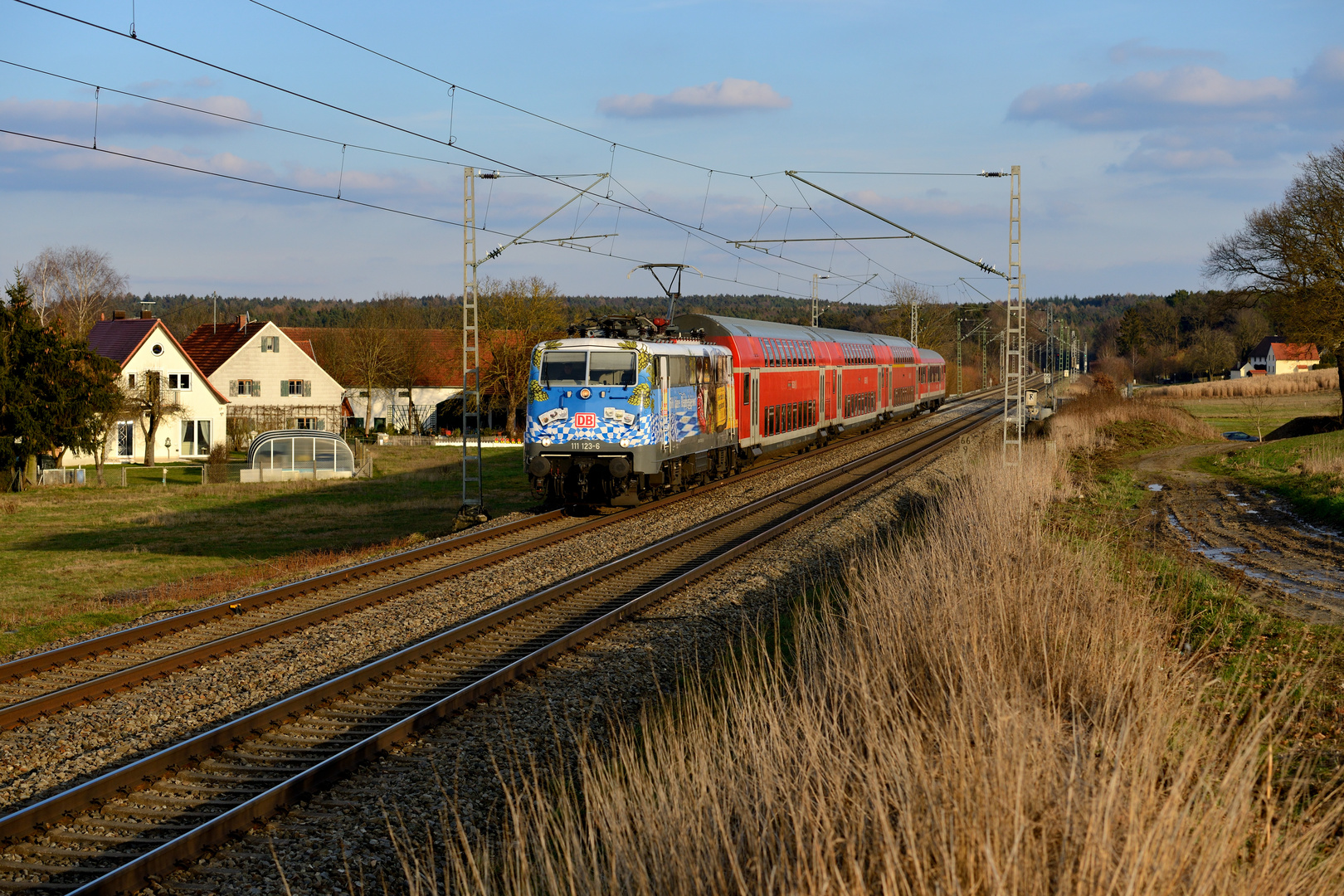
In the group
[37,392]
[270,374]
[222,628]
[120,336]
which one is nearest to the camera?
[222,628]

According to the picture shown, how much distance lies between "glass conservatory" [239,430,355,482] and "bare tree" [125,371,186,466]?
421 inches

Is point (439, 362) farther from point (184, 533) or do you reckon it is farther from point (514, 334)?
point (184, 533)

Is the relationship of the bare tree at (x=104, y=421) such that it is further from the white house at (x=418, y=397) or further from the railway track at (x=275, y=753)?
the white house at (x=418, y=397)

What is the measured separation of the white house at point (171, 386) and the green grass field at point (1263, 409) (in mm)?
47990

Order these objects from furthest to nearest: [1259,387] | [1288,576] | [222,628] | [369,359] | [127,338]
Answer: [1259,387] → [369,359] → [127,338] → [1288,576] → [222,628]

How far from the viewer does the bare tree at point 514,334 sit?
61.3 meters

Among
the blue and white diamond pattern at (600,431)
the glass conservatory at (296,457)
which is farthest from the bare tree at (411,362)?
the blue and white diamond pattern at (600,431)

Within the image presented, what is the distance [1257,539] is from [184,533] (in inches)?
904

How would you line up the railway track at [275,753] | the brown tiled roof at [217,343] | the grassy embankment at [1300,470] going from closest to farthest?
1. the railway track at [275,753]
2. the grassy embankment at [1300,470]
3. the brown tiled roof at [217,343]

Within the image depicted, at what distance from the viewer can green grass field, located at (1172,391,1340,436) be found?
163 ft

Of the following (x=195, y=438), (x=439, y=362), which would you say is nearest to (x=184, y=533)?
(x=195, y=438)

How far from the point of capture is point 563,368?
66.5ft

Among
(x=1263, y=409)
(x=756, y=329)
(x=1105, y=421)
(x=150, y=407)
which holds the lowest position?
(x=1105, y=421)

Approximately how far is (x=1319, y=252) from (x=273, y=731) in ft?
131
